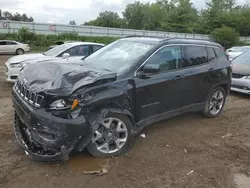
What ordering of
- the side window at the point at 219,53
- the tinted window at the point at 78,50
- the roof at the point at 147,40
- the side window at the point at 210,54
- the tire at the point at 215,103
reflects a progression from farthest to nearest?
the tinted window at the point at 78,50 < the side window at the point at 219,53 < the tire at the point at 215,103 < the side window at the point at 210,54 < the roof at the point at 147,40

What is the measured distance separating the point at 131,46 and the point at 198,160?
88.3 inches

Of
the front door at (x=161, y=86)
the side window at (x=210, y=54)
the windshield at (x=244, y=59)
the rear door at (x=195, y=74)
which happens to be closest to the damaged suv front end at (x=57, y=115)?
the front door at (x=161, y=86)

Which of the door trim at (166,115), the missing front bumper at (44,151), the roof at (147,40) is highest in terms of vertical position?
the roof at (147,40)

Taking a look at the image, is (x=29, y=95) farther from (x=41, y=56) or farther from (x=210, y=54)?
(x=41, y=56)

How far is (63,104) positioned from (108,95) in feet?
2.08

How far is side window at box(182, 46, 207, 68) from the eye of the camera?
15.6 ft

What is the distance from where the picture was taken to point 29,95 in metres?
3.35

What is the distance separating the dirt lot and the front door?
1.85 ft

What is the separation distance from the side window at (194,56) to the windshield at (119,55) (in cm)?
83

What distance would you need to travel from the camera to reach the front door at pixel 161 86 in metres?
3.98

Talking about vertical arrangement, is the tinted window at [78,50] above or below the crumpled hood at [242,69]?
above

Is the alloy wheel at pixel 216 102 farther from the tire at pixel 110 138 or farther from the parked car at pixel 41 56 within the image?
the parked car at pixel 41 56

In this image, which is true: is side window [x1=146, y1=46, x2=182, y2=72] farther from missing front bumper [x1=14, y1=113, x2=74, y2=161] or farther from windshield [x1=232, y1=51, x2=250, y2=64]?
windshield [x1=232, y1=51, x2=250, y2=64]

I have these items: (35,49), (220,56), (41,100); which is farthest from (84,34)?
(41,100)
